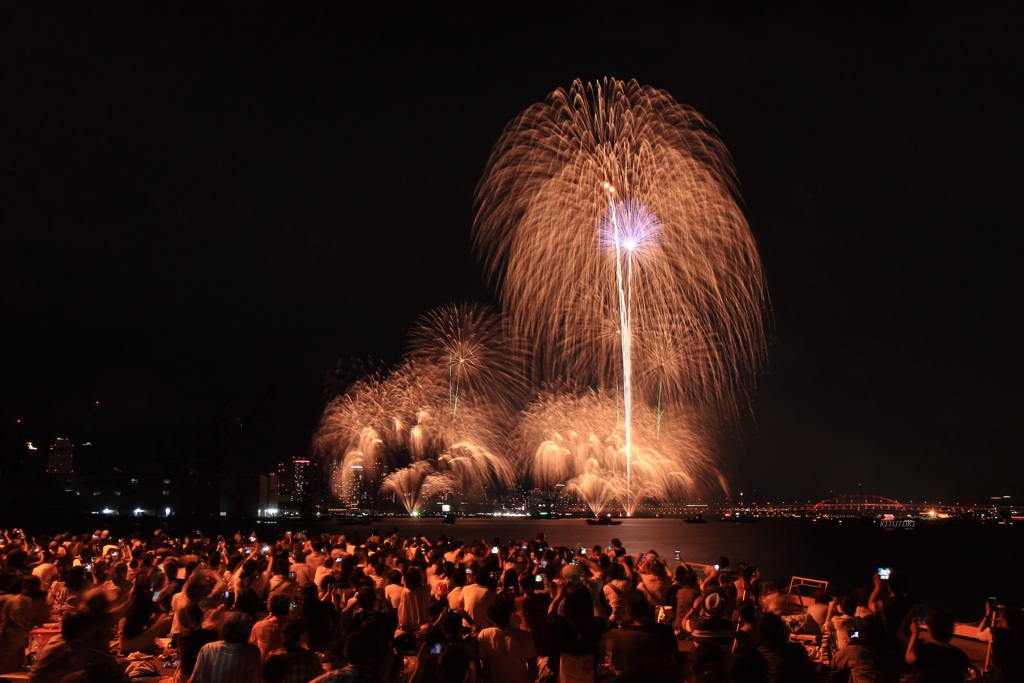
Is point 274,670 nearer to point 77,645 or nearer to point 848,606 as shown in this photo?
point 77,645

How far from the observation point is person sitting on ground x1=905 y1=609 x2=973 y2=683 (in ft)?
20.3

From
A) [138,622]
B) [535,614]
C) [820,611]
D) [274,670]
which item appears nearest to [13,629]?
[138,622]

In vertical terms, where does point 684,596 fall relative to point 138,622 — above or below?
below

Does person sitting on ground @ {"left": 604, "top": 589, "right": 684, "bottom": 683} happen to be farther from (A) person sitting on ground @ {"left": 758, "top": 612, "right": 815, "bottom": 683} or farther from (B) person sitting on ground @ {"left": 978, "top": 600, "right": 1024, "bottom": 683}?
(B) person sitting on ground @ {"left": 978, "top": 600, "right": 1024, "bottom": 683}

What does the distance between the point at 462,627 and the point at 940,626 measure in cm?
456

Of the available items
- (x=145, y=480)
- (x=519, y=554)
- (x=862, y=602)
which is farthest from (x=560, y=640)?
(x=145, y=480)

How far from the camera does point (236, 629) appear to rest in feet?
20.1

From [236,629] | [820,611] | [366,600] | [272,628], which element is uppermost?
[236,629]

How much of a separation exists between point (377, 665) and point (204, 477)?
540ft

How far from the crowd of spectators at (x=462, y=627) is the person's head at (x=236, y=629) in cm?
1

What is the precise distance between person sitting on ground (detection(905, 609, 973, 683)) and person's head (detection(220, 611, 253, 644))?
15.7 ft

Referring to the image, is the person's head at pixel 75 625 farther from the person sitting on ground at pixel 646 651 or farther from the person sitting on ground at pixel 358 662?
the person sitting on ground at pixel 646 651

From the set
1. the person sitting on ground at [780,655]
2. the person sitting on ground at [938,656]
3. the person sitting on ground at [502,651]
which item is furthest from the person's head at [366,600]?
the person sitting on ground at [938,656]

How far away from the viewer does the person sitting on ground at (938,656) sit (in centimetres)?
620
